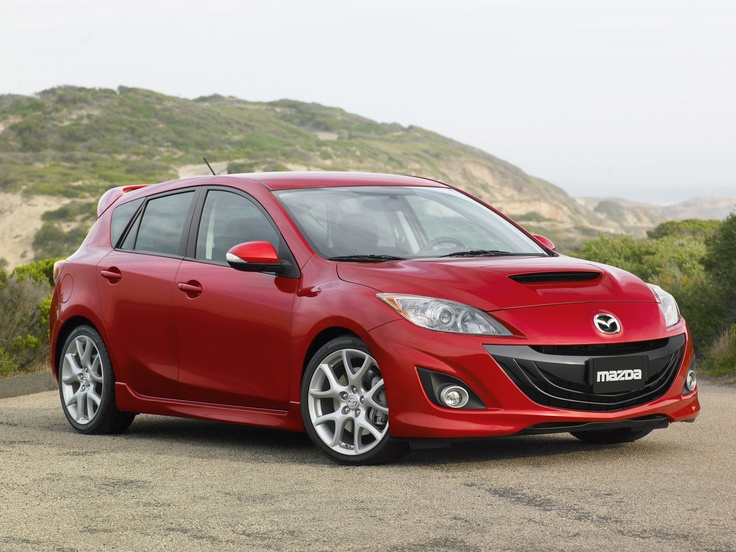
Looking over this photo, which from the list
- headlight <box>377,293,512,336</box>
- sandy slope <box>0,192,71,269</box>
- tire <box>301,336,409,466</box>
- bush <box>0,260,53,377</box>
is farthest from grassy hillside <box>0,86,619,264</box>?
headlight <box>377,293,512,336</box>

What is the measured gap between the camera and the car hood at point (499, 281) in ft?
20.1

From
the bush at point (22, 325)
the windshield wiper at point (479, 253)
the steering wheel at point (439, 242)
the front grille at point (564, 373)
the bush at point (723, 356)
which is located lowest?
the bush at point (22, 325)

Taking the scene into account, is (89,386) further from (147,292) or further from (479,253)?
(479,253)

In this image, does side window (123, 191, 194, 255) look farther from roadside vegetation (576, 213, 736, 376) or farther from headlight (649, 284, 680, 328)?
roadside vegetation (576, 213, 736, 376)

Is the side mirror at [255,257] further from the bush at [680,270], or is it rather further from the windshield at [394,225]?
the bush at [680,270]

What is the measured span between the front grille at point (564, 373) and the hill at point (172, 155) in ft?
144

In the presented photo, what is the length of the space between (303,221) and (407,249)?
642mm

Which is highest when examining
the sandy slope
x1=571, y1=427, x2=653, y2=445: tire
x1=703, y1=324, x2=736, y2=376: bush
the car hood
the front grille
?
the car hood

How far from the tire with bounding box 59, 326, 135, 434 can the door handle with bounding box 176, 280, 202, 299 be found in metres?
1.08

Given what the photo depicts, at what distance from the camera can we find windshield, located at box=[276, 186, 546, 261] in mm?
6914

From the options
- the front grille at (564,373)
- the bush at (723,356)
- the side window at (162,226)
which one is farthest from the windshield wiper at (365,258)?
the bush at (723,356)

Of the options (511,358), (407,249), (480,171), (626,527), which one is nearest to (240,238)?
(407,249)

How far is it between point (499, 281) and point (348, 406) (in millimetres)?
1054

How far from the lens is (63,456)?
704 centimetres
